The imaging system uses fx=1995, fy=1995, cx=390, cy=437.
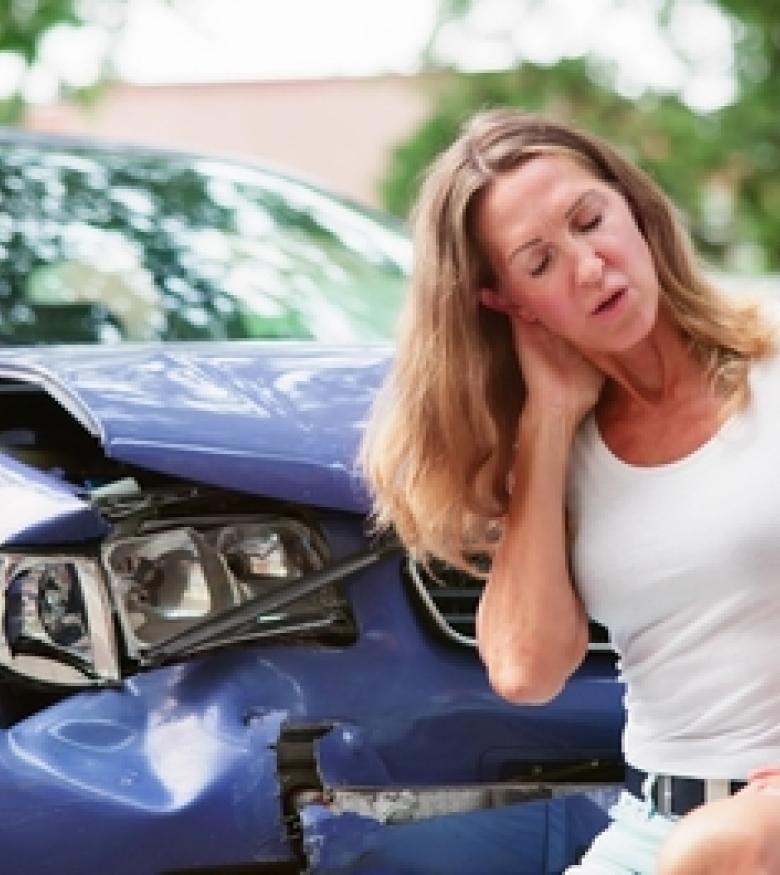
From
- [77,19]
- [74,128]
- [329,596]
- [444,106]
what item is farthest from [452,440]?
[74,128]

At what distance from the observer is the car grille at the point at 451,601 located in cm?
300

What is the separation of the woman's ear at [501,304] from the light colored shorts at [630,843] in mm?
621

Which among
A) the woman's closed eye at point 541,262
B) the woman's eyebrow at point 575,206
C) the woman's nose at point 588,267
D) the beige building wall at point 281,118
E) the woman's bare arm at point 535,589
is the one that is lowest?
the woman's bare arm at point 535,589

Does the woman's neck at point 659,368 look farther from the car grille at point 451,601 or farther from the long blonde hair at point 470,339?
the car grille at point 451,601

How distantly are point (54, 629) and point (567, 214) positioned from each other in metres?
1.01

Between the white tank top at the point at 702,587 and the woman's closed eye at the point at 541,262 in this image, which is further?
the woman's closed eye at the point at 541,262

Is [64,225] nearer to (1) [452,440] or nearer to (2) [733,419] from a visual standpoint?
(1) [452,440]

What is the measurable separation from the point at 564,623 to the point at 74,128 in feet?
116

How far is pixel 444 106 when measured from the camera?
99.3 ft

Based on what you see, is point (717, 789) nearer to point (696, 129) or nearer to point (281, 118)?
point (696, 129)

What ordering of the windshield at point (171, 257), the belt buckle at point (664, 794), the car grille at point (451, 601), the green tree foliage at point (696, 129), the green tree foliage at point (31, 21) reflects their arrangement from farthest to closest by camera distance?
the green tree foliage at point (696, 129)
the green tree foliage at point (31, 21)
the windshield at point (171, 257)
the car grille at point (451, 601)
the belt buckle at point (664, 794)

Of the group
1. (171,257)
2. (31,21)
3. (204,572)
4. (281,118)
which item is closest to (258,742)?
(204,572)

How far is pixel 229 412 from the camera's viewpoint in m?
3.00

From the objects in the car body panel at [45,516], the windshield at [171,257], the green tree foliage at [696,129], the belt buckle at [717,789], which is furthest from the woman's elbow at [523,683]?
the green tree foliage at [696,129]
